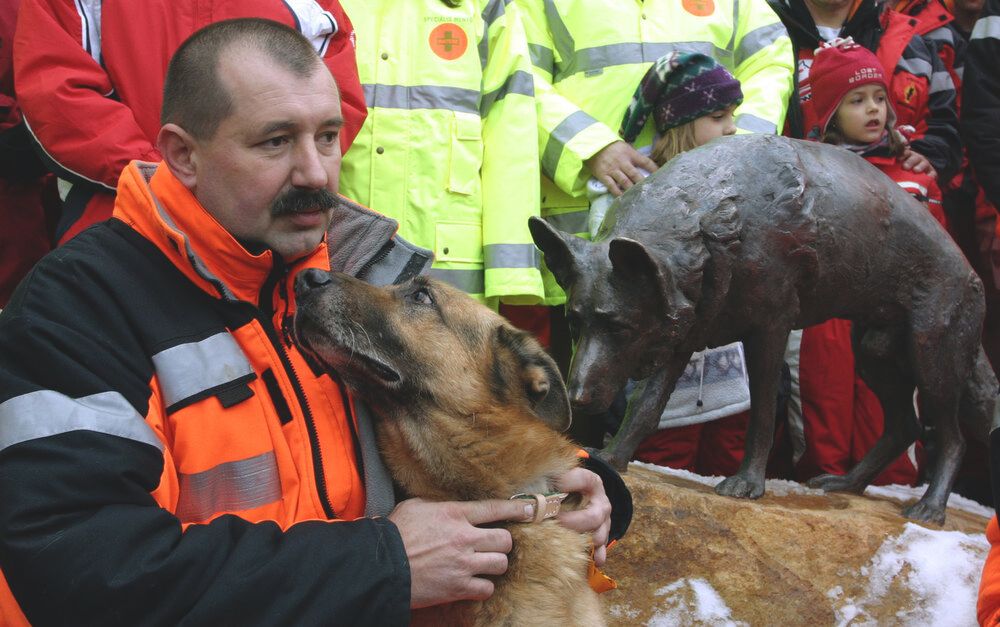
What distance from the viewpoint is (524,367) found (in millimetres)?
2584

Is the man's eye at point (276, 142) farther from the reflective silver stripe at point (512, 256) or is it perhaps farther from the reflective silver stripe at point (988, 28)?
the reflective silver stripe at point (988, 28)

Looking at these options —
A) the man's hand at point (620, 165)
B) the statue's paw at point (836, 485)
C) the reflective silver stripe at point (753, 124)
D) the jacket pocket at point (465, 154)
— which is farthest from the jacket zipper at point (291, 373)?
the reflective silver stripe at point (753, 124)

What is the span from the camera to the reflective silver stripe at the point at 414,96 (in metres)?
4.21

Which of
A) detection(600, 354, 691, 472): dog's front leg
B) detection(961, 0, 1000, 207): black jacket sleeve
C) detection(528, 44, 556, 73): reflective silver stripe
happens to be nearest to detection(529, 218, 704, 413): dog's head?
detection(600, 354, 691, 472): dog's front leg

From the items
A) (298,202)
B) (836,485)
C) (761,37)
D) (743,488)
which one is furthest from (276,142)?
(761,37)

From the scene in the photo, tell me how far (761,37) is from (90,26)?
3.49 meters

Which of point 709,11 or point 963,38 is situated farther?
point 963,38

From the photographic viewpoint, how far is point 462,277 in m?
4.23

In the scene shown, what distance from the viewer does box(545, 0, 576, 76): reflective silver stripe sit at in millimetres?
4691

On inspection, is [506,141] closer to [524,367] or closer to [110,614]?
[524,367]

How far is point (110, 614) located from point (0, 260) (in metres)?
2.80

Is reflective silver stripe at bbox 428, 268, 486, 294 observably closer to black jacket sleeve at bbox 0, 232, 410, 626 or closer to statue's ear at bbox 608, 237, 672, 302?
statue's ear at bbox 608, 237, 672, 302

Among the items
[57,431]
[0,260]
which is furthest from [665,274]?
[0,260]

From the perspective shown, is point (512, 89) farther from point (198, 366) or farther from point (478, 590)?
point (478, 590)
